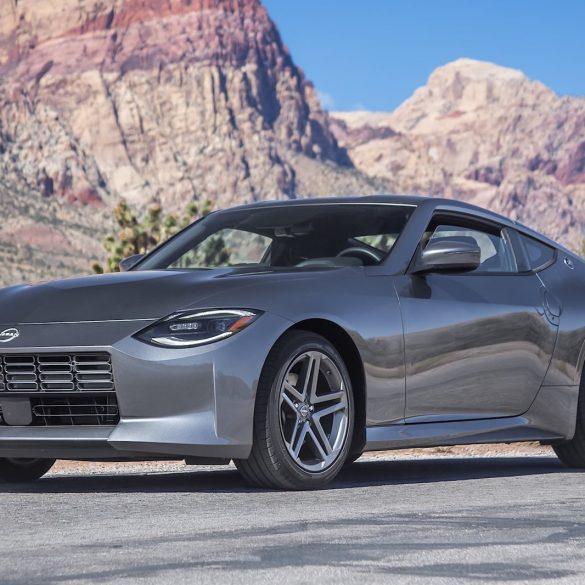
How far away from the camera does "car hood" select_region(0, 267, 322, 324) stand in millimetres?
6020

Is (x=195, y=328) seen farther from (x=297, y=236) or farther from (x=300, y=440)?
(x=297, y=236)

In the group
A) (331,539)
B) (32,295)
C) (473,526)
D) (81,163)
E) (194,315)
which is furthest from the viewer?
(81,163)

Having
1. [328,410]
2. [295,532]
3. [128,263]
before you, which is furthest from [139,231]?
[295,532]

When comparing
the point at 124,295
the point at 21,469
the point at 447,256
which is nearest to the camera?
the point at 124,295

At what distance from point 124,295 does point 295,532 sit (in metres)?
1.96

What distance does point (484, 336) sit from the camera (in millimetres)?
7070

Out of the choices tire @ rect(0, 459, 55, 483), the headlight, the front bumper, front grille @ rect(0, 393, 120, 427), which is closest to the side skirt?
the front bumper

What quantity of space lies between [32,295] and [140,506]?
1.38 meters

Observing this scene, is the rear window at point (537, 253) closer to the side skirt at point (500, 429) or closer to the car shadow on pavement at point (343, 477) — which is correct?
the side skirt at point (500, 429)

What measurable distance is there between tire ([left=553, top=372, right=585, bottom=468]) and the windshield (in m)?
1.63

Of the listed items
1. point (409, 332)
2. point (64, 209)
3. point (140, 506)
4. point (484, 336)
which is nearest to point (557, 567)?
point (140, 506)

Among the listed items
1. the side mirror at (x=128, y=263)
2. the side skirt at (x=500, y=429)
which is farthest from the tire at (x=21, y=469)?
the side skirt at (x=500, y=429)

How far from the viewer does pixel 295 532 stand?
15.1 feet

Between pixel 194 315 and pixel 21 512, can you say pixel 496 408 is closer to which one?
pixel 194 315
